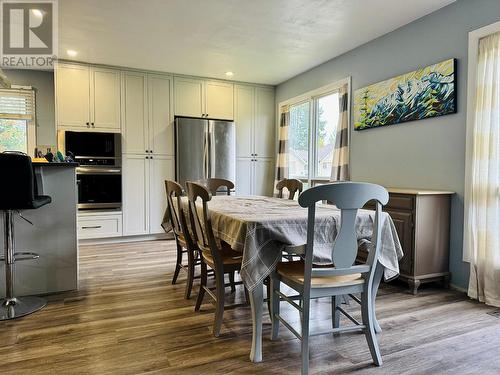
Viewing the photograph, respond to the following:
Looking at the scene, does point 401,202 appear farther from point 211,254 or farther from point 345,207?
point 211,254

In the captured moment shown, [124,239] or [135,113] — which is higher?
[135,113]

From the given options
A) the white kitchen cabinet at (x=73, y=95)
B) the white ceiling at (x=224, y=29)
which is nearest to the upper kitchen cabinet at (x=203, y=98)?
the white ceiling at (x=224, y=29)

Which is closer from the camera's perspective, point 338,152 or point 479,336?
point 479,336

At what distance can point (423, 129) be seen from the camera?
326 centimetres

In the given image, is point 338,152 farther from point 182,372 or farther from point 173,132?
point 182,372

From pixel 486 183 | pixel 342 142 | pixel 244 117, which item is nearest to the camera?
pixel 486 183

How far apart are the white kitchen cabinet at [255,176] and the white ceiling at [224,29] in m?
1.67

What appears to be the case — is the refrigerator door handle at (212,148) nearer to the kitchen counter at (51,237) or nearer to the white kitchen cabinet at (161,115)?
the white kitchen cabinet at (161,115)

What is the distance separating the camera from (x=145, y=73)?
5070 mm

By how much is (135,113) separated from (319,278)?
13.8ft

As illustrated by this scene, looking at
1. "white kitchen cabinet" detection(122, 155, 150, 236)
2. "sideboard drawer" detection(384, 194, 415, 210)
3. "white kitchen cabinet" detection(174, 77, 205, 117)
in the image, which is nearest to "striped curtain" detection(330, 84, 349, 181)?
"sideboard drawer" detection(384, 194, 415, 210)

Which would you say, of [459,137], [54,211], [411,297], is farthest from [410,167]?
[54,211]

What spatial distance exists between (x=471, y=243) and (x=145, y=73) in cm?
469

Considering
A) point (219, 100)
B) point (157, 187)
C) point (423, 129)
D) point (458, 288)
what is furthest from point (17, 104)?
point (458, 288)
